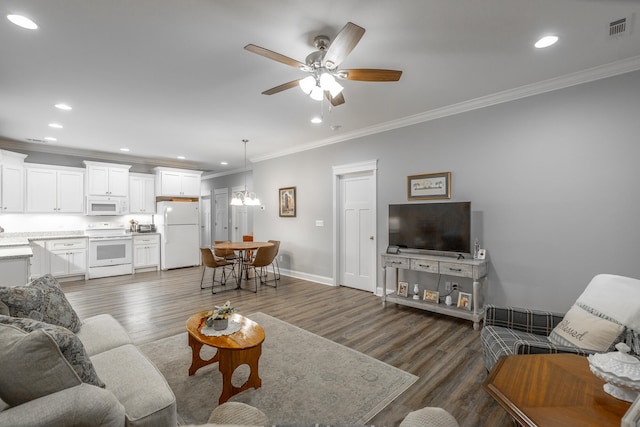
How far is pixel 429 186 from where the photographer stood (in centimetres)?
421

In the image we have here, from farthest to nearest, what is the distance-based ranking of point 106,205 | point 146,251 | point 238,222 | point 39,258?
point 238,222 < point 146,251 < point 106,205 < point 39,258

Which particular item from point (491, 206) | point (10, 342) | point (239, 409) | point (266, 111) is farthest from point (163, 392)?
point (491, 206)

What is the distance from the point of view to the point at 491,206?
3.68m

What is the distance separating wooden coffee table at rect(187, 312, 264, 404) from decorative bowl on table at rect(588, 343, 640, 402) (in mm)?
1883

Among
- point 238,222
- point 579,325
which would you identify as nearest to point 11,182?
point 238,222

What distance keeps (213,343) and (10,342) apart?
1157 mm

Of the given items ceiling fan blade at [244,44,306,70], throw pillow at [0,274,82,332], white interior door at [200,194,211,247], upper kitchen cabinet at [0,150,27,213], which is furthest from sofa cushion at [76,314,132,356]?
white interior door at [200,194,211,247]

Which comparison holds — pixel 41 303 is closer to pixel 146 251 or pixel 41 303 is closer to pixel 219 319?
pixel 219 319

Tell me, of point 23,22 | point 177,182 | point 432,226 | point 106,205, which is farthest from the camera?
point 177,182

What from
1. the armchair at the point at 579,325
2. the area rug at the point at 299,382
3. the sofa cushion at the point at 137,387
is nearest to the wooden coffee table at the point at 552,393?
the armchair at the point at 579,325

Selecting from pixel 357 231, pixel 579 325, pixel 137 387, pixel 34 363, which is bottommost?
pixel 137 387

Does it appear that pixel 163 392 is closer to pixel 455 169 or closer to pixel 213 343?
pixel 213 343

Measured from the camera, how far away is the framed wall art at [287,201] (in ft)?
20.5

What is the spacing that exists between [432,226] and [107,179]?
6.87 meters
